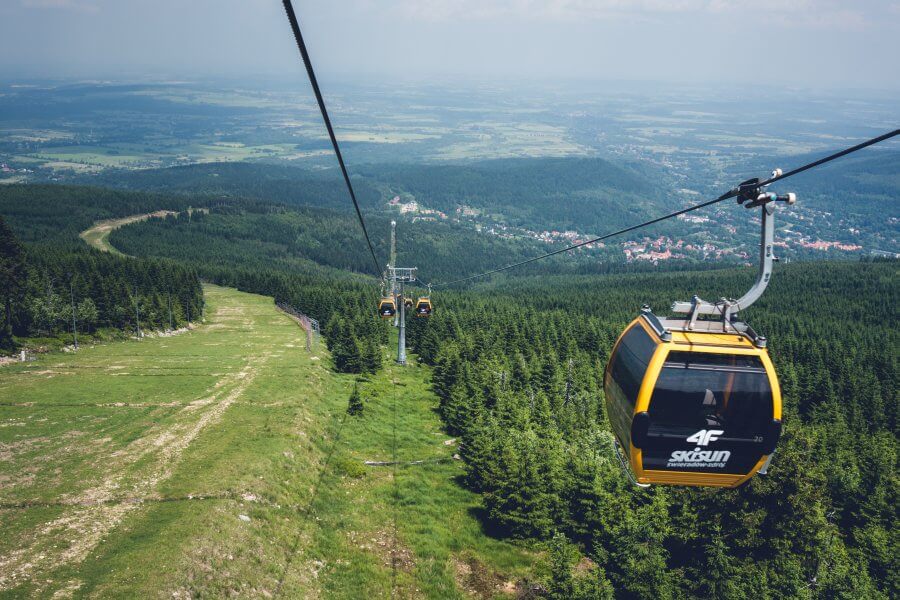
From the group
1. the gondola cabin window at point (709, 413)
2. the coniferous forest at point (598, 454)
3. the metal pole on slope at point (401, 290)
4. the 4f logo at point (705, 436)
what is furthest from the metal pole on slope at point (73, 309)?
the 4f logo at point (705, 436)

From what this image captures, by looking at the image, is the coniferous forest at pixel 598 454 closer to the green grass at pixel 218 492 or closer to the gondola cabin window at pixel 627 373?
the green grass at pixel 218 492

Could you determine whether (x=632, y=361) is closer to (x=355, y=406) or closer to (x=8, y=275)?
(x=355, y=406)

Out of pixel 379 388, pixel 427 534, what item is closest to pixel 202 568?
pixel 427 534

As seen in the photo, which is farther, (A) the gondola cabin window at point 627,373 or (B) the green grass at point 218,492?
(B) the green grass at point 218,492

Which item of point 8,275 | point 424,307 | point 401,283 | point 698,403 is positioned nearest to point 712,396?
point 698,403

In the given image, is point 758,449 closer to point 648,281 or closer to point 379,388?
point 379,388

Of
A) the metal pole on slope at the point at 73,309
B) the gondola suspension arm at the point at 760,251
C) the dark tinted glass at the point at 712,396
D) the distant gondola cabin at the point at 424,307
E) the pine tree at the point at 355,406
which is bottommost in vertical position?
the pine tree at the point at 355,406
